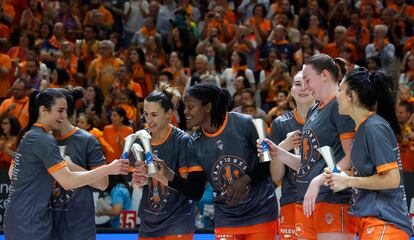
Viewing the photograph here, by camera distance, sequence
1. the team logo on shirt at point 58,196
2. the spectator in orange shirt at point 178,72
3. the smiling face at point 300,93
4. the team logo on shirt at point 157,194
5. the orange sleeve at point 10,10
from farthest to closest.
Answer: the orange sleeve at point 10,10, the spectator in orange shirt at point 178,72, the smiling face at point 300,93, the team logo on shirt at point 157,194, the team logo on shirt at point 58,196

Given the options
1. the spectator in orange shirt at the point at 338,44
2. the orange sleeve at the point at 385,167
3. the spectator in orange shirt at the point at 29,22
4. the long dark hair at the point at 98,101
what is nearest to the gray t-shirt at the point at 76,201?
the orange sleeve at the point at 385,167

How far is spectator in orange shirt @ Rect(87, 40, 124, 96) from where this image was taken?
14016 millimetres

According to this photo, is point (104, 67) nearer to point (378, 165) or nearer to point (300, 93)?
point (300, 93)

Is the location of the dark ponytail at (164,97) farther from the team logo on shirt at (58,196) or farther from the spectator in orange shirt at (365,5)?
the spectator in orange shirt at (365,5)

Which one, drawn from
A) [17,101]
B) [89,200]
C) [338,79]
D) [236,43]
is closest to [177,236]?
[89,200]

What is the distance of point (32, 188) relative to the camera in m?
6.20

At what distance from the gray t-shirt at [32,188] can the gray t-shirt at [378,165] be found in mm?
2249

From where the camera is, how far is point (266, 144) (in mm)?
5973

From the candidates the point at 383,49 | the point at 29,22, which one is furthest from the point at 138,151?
the point at 29,22

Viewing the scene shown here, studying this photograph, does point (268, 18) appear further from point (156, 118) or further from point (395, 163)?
point (395, 163)

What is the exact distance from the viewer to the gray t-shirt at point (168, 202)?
259 inches

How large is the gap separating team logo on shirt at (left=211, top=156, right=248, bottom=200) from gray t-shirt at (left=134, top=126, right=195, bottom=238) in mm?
272

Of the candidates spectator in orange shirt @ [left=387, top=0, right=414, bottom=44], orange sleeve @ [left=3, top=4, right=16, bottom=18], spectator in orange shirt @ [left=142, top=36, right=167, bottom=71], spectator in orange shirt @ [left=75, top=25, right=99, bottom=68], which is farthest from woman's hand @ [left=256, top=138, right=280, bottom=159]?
orange sleeve @ [left=3, top=4, right=16, bottom=18]

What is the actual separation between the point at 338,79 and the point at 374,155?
0.97 meters
